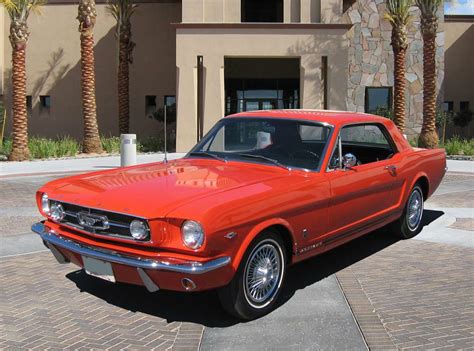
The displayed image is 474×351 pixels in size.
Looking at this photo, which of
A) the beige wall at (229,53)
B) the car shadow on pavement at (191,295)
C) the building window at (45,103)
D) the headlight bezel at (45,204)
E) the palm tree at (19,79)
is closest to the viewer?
the car shadow on pavement at (191,295)

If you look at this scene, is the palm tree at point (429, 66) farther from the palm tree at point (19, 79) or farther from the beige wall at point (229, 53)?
the palm tree at point (19, 79)

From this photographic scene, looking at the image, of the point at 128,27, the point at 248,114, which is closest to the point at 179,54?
the point at 128,27

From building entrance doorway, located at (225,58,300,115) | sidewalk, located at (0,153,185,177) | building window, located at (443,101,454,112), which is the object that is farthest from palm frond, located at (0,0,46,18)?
building window, located at (443,101,454,112)

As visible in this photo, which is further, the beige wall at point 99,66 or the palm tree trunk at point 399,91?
the beige wall at point 99,66

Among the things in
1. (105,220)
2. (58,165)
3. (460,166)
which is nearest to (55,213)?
(105,220)

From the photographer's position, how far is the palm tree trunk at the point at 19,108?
1916 cm

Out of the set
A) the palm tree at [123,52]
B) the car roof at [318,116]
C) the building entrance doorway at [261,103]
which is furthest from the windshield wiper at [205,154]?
the building entrance doorway at [261,103]

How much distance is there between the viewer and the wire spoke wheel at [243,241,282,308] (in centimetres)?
434

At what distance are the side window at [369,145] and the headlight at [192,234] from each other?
3.05 m

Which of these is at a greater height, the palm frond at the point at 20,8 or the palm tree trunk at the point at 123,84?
the palm frond at the point at 20,8

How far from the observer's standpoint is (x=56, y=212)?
4.74m

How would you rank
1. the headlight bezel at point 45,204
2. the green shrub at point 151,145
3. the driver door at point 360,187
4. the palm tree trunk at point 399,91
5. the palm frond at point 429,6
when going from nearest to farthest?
the headlight bezel at point 45,204 < the driver door at point 360,187 < the palm frond at point 429,6 < the palm tree trunk at point 399,91 < the green shrub at point 151,145

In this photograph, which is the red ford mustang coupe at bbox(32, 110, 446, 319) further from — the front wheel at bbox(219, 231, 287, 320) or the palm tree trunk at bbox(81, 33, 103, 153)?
the palm tree trunk at bbox(81, 33, 103, 153)

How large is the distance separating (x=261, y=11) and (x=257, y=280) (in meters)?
25.5
